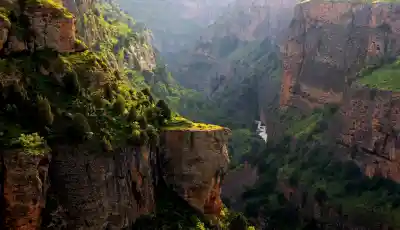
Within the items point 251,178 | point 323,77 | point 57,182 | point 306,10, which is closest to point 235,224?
point 57,182

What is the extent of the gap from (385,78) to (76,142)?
60140mm

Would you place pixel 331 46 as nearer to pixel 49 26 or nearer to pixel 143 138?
pixel 143 138

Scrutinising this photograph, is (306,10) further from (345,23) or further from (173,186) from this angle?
(173,186)

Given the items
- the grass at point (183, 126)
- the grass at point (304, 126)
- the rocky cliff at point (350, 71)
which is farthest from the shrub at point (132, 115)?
the grass at point (304, 126)

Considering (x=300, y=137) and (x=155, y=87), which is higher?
(x=155, y=87)

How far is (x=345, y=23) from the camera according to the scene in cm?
10888

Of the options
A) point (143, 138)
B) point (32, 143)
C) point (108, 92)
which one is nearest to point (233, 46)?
point (108, 92)

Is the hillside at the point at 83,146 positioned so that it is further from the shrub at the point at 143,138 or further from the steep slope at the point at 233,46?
the steep slope at the point at 233,46

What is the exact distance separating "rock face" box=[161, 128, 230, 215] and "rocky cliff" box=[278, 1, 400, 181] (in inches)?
1471

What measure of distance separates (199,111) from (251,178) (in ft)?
130

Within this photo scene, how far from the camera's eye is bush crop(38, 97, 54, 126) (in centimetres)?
3916

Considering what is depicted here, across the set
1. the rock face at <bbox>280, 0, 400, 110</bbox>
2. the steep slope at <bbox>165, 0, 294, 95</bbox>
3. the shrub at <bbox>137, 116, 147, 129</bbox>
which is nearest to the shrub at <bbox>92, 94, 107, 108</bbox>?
the shrub at <bbox>137, 116, 147, 129</bbox>

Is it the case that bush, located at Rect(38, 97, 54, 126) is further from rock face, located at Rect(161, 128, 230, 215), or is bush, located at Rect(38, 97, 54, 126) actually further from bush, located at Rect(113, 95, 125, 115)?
rock face, located at Rect(161, 128, 230, 215)

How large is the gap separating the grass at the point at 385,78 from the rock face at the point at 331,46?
552cm
